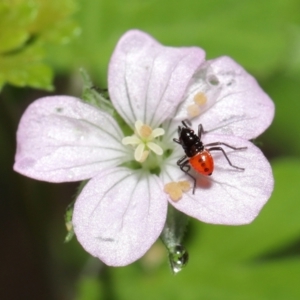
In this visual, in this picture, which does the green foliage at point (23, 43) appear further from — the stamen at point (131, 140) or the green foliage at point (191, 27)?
the green foliage at point (191, 27)

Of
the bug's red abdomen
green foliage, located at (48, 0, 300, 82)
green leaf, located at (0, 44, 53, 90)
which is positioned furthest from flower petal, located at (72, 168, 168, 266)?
green foliage, located at (48, 0, 300, 82)

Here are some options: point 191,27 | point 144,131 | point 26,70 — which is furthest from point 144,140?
point 191,27

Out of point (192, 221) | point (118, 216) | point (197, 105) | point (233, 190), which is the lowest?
point (192, 221)

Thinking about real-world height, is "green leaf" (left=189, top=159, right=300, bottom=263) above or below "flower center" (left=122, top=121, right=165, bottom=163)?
below

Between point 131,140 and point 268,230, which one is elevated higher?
point 131,140

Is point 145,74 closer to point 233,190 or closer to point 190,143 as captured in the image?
point 190,143

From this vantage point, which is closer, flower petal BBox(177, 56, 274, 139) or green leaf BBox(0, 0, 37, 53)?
flower petal BBox(177, 56, 274, 139)

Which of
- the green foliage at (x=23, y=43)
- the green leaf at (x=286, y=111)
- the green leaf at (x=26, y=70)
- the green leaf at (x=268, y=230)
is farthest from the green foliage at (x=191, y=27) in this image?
the green leaf at (x=26, y=70)

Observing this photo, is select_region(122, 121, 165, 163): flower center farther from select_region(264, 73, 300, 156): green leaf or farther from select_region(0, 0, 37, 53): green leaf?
select_region(264, 73, 300, 156): green leaf
